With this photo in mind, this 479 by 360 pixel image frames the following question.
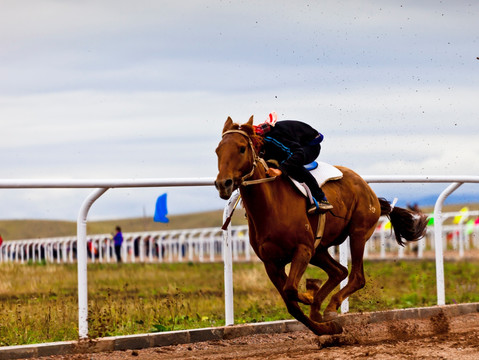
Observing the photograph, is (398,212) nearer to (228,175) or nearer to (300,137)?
(300,137)

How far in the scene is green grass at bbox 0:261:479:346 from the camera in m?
8.45

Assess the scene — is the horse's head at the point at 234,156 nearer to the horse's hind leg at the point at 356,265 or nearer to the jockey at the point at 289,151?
the jockey at the point at 289,151

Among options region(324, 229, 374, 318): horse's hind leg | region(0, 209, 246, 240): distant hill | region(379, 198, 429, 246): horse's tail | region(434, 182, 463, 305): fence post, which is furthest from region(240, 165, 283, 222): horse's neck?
region(0, 209, 246, 240): distant hill

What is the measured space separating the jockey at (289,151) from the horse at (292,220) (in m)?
0.10

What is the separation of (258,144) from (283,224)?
0.62m

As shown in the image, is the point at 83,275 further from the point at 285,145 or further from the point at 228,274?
the point at 285,145

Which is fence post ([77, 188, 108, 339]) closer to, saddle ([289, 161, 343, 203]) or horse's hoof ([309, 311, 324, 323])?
saddle ([289, 161, 343, 203])

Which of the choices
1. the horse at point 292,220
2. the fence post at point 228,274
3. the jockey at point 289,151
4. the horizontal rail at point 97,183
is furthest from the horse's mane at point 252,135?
the fence post at point 228,274

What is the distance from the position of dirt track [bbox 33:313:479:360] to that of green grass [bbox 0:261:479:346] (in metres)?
0.58

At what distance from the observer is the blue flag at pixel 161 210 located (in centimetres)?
832

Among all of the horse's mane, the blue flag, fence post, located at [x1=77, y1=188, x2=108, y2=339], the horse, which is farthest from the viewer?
the blue flag

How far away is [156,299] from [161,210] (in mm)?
3425

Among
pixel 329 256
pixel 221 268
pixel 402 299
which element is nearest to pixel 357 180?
pixel 329 256

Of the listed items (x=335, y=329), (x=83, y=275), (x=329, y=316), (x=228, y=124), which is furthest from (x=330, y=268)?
(x=83, y=275)
